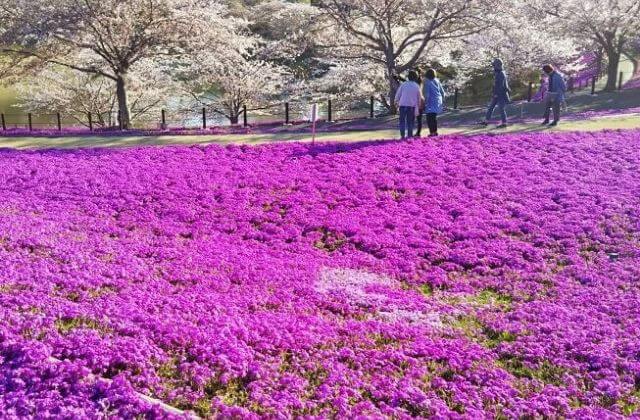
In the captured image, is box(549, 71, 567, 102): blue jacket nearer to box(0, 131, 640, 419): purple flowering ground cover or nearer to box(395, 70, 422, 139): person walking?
box(0, 131, 640, 419): purple flowering ground cover

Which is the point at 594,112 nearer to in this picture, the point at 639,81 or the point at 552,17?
the point at 552,17

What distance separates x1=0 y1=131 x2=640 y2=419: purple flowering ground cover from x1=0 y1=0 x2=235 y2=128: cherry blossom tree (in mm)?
7239

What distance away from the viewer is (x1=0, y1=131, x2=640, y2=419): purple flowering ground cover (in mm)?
7242

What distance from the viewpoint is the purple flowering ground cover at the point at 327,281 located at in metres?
7.24

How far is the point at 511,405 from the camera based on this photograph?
23.7 ft

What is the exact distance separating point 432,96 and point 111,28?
13.4 metres

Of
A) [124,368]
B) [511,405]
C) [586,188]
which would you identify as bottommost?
[511,405]

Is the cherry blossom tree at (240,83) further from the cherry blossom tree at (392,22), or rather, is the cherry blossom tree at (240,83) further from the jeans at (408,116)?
the jeans at (408,116)

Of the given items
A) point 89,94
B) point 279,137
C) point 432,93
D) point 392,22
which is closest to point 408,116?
point 432,93

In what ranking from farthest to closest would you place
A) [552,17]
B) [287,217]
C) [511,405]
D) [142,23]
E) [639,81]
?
[639,81] < [552,17] < [142,23] < [287,217] < [511,405]

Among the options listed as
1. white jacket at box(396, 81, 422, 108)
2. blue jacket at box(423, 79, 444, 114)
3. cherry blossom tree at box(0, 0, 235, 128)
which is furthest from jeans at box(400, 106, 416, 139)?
cherry blossom tree at box(0, 0, 235, 128)

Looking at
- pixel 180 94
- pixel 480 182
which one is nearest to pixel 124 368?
pixel 480 182

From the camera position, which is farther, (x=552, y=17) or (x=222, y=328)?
(x=552, y=17)

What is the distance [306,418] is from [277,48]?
Answer: 965 inches
